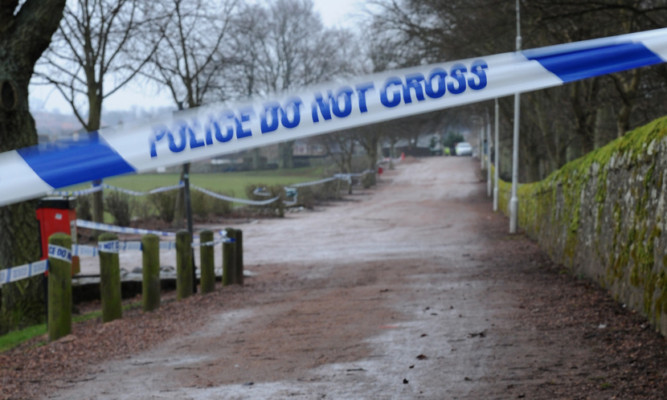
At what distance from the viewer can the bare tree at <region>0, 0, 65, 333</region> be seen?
32.8 feet

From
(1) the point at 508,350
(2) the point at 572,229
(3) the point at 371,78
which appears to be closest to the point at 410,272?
(2) the point at 572,229

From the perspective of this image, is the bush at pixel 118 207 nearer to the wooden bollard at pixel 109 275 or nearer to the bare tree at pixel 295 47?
the wooden bollard at pixel 109 275

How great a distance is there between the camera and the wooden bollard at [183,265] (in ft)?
37.8

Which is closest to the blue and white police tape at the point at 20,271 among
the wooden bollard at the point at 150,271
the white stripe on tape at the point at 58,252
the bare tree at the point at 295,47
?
the white stripe on tape at the point at 58,252

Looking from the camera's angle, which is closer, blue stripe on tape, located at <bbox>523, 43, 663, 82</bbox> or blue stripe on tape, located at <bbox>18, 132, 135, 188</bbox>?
blue stripe on tape, located at <bbox>18, 132, 135, 188</bbox>

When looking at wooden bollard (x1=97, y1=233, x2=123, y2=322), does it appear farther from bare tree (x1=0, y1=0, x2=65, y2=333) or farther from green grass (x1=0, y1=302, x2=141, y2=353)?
bare tree (x1=0, y1=0, x2=65, y2=333)

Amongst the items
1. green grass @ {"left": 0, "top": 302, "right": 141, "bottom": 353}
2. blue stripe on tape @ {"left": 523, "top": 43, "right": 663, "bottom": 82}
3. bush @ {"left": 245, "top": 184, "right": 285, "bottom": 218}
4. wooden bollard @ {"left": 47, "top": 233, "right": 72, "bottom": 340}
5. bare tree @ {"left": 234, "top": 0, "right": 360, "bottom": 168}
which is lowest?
bush @ {"left": 245, "top": 184, "right": 285, "bottom": 218}

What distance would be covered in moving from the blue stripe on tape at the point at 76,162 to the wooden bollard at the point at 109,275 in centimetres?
524

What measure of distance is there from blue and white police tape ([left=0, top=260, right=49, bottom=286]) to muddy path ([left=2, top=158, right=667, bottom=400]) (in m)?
0.81

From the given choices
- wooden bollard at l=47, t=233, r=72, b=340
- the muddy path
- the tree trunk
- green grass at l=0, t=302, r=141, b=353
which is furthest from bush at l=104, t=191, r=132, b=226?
the tree trunk

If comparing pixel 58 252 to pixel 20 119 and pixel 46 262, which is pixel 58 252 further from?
pixel 20 119

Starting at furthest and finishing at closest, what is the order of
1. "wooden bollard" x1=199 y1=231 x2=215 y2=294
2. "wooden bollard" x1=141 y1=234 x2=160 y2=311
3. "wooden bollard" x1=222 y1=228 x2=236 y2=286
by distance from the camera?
1. "wooden bollard" x1=222 y1=228 x2=236 y2=286
2. "wooden bollard" x1=199 y1=231 x2=215 y2=294
3. "wooden bollard" x1=141 y1=234 x2=160 y2=311

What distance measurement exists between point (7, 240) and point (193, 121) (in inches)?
270

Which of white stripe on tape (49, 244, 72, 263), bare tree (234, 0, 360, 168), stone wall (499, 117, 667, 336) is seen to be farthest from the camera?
bare tree (234, 0, 360, 168)
